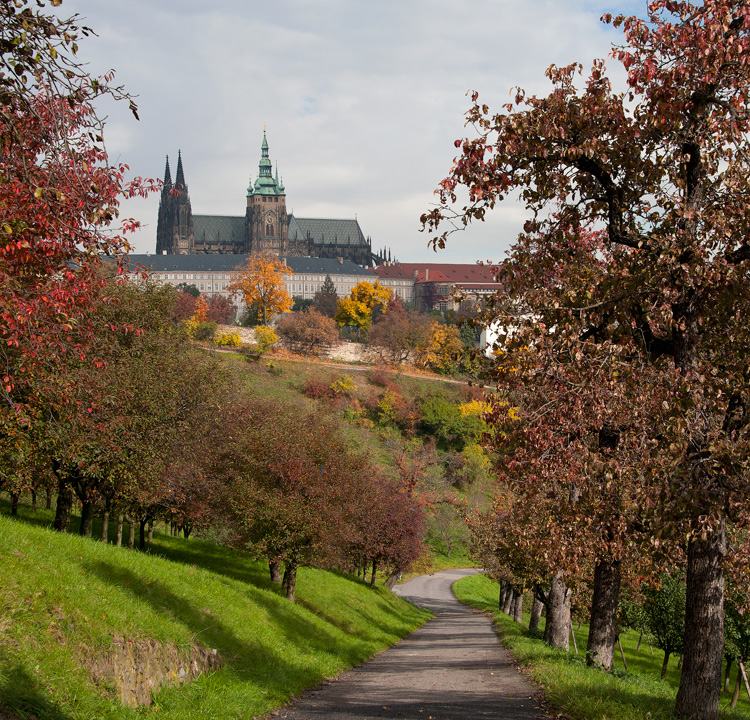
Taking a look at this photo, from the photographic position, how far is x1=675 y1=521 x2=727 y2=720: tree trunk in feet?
28.4

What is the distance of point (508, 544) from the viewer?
23281 mm

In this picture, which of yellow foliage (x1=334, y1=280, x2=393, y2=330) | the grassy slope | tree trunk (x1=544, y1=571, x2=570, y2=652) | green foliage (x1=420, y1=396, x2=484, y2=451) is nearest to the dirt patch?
the grassy slope

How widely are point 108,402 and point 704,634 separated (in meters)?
12.8

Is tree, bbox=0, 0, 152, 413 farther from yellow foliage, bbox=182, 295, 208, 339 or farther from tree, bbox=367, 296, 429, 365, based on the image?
tree, bbox=367, 296, 429, 365

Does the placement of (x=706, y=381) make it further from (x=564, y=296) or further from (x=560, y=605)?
(x=560, y=605)

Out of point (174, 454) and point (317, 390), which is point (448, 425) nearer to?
point (317, 390)

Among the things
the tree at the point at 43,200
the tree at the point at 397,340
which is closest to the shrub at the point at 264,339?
the tree at the point at 397,340

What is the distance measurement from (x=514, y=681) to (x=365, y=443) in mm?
56615

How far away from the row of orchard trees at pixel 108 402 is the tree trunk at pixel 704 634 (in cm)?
751

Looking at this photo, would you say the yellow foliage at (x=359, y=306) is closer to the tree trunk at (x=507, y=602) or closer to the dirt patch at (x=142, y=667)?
the tree trunk at (x=507, y=602)

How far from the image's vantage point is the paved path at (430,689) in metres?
11.0

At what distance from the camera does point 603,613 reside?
12.8 metres

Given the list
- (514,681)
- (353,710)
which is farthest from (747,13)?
(514,681)

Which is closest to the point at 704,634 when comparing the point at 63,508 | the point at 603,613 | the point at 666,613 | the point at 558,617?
the point at 603,613
